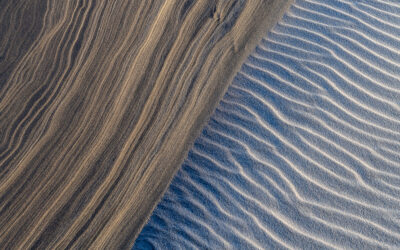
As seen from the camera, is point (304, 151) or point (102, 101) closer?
point (304, 151)

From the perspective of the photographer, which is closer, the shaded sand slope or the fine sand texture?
the shaded sand slope

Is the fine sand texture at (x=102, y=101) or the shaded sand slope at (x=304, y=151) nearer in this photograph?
the shaded sand slope at (x=304, y=151)

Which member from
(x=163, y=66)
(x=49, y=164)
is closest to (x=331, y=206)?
(x=163, y=66)

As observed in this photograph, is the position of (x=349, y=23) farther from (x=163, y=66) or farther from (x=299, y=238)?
(x=299, y=238)

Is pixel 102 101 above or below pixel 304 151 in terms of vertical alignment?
below
